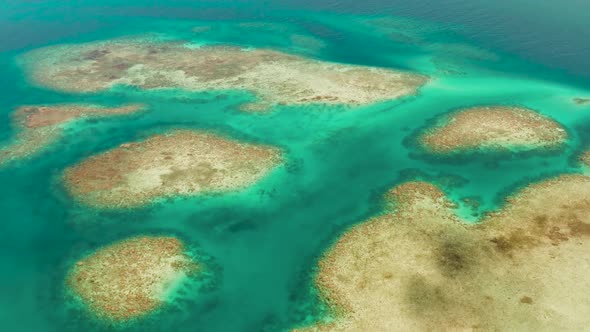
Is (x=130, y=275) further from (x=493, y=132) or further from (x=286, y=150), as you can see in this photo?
(x=493, y=132)

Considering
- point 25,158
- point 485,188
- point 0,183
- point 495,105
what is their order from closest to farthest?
point 485,188 → point 0,183 → point 25,158 → point 495,105

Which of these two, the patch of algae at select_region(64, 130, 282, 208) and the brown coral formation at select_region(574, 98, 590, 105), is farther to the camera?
the brown coral formation at select_region(574, 98, 590, 105)

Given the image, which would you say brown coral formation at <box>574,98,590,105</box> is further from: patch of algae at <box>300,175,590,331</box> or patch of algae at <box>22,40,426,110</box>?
patch of algae at <box>300,175,590,331</box>

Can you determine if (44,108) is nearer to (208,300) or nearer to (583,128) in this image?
(208,300)

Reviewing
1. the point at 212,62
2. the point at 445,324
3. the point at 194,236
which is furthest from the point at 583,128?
the point at 212,62

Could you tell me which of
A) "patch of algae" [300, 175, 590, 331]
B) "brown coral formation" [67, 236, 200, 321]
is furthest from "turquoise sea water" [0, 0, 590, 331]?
"patch of algae" [300, 175, 590, 331]
